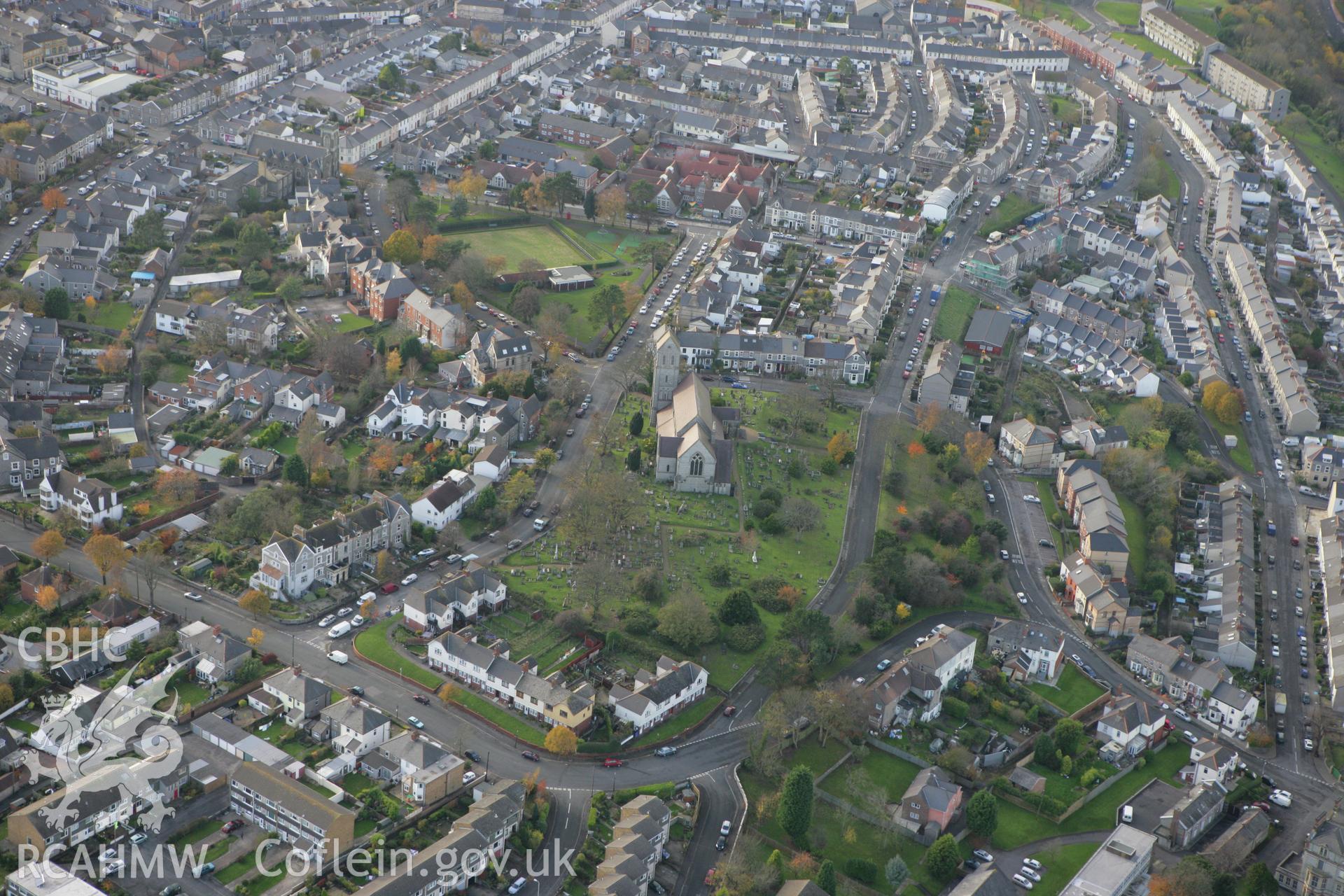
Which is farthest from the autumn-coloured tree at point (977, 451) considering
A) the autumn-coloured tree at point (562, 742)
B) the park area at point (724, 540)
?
the autumn-coloured tree at point (562, 742)

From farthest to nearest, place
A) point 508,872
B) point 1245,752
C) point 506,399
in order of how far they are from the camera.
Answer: point 506,399, point 1245,752, point 508,872

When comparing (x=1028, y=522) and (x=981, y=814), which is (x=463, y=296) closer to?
(x=1028, y=522)

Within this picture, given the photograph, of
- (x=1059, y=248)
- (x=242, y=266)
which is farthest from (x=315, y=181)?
(x=1059, y=248)

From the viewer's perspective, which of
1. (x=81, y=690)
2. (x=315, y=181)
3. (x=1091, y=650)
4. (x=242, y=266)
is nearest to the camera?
(x=81, y=690)

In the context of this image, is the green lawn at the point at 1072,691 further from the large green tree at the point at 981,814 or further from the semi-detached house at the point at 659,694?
the semi-detached house at the point at 659,694

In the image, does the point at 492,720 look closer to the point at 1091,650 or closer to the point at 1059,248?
the point at 1091,650

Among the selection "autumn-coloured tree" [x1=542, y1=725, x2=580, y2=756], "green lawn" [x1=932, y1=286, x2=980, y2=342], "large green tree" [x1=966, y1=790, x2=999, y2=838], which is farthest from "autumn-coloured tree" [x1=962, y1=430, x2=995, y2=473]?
"autumn-coloured tree" [x1=542, y1=725, x2=580, y2=756]

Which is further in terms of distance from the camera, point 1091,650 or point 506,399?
point 506,399
